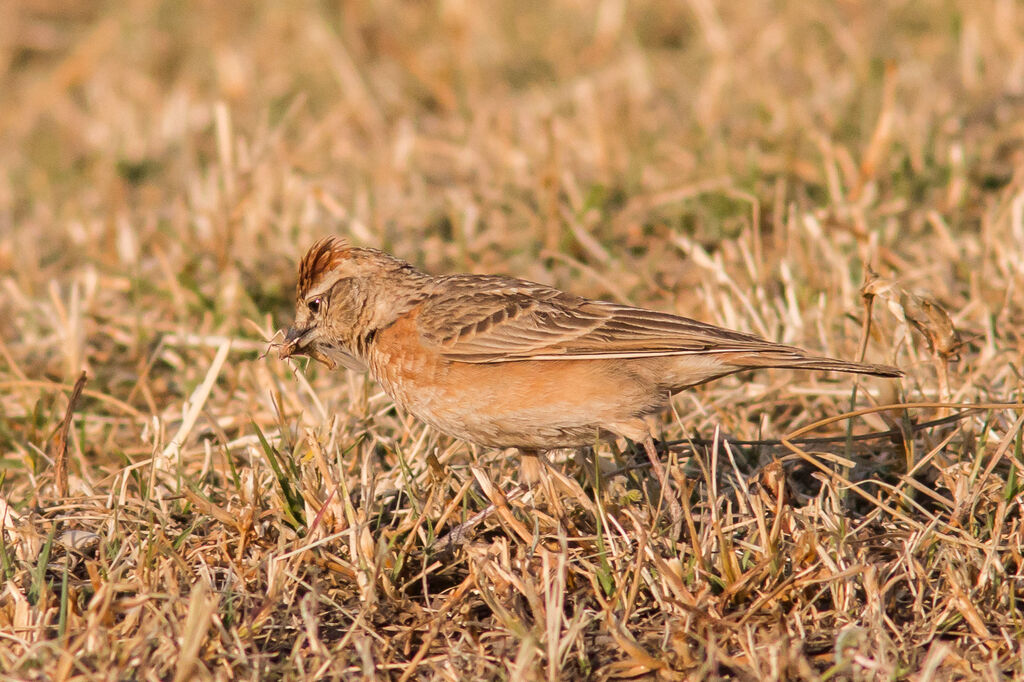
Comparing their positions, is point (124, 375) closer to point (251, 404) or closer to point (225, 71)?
point (251, 404)

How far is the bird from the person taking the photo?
4.81 m

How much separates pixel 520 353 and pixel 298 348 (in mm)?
1207

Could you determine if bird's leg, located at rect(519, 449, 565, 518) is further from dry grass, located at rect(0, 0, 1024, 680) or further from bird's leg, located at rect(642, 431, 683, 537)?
bird's leg, located at rect(642, 431, 683, 537)

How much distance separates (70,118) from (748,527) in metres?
8.54

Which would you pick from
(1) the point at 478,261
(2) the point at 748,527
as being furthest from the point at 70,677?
(1) the point at 478,261

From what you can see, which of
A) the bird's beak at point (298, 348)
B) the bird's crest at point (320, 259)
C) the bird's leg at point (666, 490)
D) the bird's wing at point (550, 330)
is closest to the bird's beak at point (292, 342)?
the bird's beak at point (298, 348)

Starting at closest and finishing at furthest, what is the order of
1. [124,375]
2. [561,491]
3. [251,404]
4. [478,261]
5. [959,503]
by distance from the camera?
[959,503] < [561,491] < [251,404] < [124,375] < [478,261]

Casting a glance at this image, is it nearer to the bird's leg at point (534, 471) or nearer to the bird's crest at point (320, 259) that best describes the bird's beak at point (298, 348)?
the bird's crest at point (320, 259)

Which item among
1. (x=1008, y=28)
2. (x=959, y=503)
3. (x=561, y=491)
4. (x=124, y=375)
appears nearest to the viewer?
(x=959, y=503)

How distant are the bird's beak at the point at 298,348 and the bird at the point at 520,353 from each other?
0.01 metres

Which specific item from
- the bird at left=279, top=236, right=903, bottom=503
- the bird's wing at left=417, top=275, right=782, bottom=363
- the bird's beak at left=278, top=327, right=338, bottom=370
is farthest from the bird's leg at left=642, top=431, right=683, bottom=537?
the bird's beak at left=278, top=327, right=338, bottom=370

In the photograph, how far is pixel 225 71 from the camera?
1082 centimetres

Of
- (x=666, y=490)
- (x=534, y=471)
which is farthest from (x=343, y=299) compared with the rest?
(x=666, y=490)

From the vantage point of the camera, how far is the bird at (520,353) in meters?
4.81
